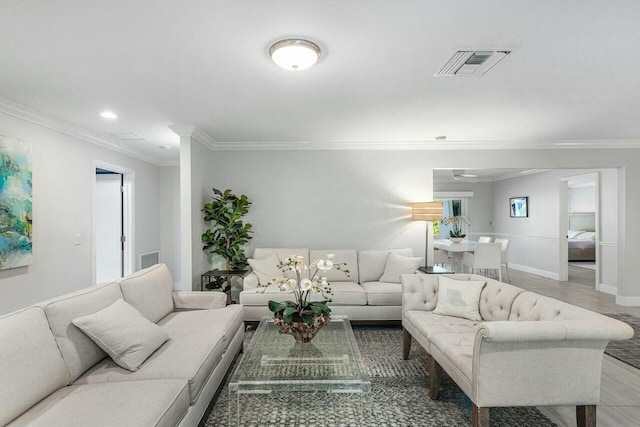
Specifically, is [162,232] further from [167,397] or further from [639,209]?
[639,209]

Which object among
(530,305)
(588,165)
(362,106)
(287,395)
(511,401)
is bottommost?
(287,395)

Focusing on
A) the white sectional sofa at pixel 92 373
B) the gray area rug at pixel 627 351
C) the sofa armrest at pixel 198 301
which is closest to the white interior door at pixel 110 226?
the sofa armrest at pixel 198 301

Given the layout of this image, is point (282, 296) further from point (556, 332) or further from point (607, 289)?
point (607, 289)

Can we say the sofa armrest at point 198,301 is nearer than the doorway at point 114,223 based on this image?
Yes

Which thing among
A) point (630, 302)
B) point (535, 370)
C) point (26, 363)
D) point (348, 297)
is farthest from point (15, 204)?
point (630, 302)

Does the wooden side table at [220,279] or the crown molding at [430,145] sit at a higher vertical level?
the crown molding at [430,145]

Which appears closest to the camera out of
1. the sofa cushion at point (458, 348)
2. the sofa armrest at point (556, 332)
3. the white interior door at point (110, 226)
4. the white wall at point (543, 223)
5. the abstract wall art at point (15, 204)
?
the sofa armrest at point (556, 332)

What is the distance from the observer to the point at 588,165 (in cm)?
512

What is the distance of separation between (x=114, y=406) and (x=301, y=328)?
124 cm

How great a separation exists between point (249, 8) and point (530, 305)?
8.57ft

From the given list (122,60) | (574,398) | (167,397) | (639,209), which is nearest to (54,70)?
(122,60)

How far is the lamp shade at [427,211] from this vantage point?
4.64 metres

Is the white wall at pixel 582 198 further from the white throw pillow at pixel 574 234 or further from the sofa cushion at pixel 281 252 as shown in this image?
the sofa cushion at pixel 281 252

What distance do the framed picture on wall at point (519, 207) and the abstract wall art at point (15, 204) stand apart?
901 centimetres
